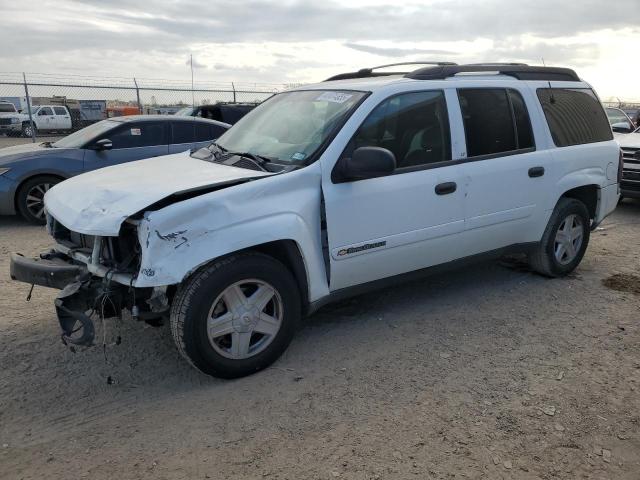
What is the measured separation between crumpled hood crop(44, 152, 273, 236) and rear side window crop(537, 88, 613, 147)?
295 centimetres

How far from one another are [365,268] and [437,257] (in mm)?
751

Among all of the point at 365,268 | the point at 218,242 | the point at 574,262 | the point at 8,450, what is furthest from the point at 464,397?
the point at 574,262

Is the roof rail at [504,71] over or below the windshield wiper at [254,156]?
over

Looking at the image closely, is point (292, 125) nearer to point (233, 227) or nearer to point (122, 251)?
point (233, 227)

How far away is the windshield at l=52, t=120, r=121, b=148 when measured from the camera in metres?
7.78

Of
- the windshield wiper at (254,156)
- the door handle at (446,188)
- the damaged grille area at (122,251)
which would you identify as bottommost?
the damaged grille area at (122,251)

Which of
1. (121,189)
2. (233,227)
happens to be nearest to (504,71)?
(233,227)

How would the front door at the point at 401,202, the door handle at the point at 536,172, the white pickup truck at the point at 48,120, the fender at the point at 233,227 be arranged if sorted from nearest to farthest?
the fender at the point at 233,227
the front door at the point at 401,202
the door handle at the point at 536,172
the white pickup truck at the point at 48,120

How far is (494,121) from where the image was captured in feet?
15.1

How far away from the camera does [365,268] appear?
393cm

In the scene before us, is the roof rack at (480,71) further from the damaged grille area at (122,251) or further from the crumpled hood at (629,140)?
the crumpled hood at (629,140)

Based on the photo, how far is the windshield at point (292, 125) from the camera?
3.85m

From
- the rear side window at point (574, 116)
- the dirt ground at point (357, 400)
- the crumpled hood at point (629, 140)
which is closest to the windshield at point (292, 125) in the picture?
the dirt ground at point (357, 400)

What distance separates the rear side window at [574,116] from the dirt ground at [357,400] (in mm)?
1599
